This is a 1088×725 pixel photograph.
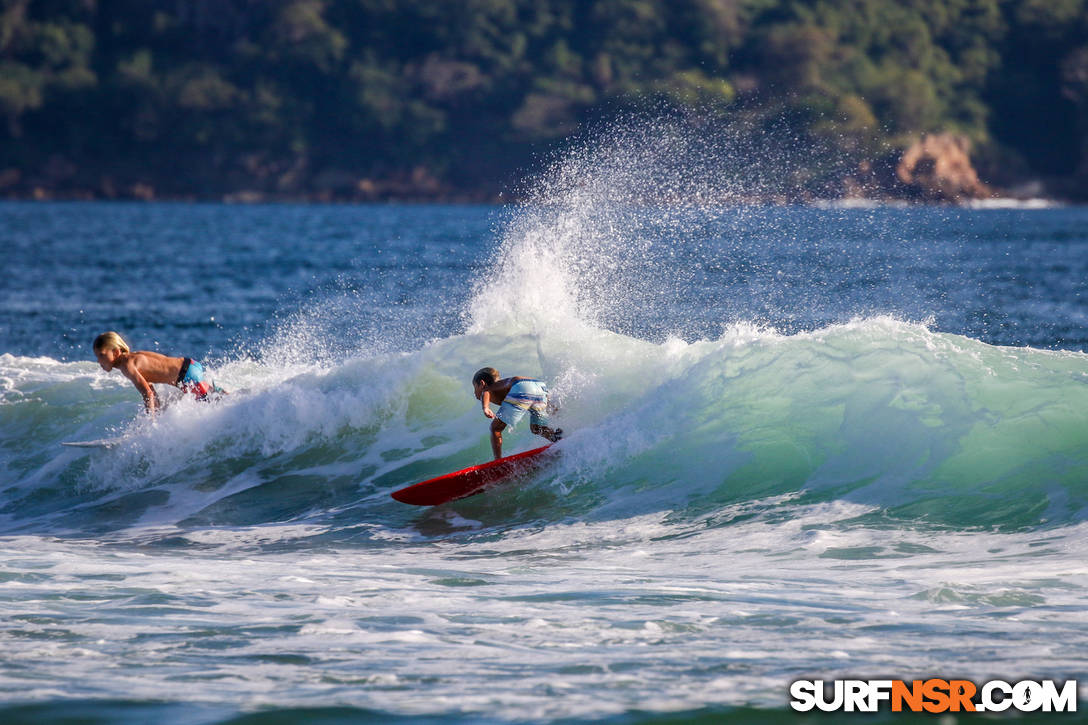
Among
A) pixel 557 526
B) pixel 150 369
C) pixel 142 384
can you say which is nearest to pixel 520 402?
pixel 557 526

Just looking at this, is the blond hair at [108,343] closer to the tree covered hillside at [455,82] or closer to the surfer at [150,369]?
the surfer at [150,369]

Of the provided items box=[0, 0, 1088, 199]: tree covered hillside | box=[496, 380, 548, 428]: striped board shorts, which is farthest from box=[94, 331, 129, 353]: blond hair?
box=[0, 0, 1088, 199]: tree covered hillside

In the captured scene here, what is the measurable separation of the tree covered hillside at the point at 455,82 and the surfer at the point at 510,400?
94714 mm

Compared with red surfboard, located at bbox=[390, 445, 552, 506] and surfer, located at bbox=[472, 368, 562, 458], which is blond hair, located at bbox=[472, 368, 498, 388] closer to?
surfer, located at bbox=[472, 368, 562, 458]

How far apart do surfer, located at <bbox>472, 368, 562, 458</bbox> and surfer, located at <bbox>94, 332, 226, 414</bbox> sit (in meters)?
3.50

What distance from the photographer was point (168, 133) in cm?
12681

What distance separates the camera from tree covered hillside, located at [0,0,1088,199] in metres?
112

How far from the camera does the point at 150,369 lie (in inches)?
500

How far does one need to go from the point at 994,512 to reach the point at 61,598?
6.68 metres

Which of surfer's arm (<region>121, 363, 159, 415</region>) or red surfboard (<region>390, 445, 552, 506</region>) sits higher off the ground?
surfer's arm (<region>121, 363, 159, 415</region>)

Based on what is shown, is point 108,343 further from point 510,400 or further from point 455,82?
point 455,82

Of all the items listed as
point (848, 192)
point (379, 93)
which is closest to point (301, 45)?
point (379, 93)

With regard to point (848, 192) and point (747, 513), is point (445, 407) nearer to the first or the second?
point (747, 513)

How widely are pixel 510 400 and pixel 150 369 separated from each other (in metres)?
4.03
